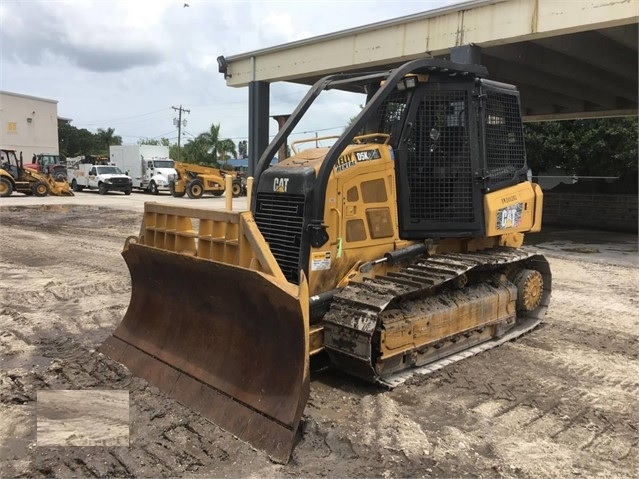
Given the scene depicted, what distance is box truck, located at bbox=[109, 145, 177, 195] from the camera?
34562mm

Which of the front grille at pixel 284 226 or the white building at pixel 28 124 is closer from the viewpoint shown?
the front grille at pixel 284 226

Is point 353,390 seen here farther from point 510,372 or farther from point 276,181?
point 276,181

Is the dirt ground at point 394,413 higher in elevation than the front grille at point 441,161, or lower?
lower

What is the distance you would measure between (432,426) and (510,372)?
1.39m

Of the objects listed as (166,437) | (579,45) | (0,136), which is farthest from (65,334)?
(0,136)

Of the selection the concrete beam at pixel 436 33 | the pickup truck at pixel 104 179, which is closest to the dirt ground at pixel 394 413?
the concrete beam at pixel 436 33

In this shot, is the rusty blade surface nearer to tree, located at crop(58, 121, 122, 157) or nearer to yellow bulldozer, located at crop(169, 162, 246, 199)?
yellow bulldozer, located at crop(169, 162, 246, 199)

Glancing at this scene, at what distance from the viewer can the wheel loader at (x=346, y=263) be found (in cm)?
396

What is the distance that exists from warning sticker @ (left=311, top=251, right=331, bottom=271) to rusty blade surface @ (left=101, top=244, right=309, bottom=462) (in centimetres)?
73

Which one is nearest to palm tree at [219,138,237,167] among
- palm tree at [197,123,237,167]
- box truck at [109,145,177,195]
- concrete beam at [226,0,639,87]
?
palm tree at [197,123,237,167]

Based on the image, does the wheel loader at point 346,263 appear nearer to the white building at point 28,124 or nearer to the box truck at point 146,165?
the box truck at point 146,165

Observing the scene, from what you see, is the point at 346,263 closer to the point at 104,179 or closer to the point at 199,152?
the point at 104,179

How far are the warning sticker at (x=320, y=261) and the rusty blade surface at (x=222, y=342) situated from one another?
728mm

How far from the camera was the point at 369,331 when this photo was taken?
13.8 ft
